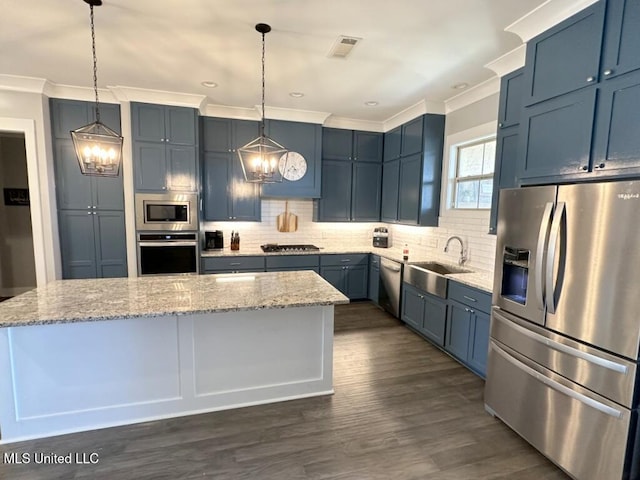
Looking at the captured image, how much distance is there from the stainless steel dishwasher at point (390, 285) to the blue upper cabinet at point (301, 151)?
1548 mm

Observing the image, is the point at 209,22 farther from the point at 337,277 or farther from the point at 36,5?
the point at 337,277

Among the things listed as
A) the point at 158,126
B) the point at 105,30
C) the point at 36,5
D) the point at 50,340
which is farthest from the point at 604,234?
the point at 158,126

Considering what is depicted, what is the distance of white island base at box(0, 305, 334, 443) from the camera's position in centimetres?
211

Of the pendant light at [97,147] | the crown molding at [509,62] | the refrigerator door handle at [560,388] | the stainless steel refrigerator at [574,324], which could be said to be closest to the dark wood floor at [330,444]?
the stainless steel refrigerator at [574,324]

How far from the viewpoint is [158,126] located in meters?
4.04

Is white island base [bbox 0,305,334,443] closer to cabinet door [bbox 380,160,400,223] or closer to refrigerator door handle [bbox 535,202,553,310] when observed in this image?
refrigerator door handle [bbox 535,202,553,310]

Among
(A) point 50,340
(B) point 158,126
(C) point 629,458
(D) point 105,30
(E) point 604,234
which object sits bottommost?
(C) point 629,458

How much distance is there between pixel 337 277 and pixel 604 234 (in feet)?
11.7

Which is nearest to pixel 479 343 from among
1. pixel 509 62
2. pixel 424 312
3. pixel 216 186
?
pixel 424 312

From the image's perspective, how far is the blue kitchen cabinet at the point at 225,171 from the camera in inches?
178

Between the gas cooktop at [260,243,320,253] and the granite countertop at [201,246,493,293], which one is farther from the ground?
the gas cooktop at [260,243,320,253]

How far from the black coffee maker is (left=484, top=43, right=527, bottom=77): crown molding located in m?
3.84

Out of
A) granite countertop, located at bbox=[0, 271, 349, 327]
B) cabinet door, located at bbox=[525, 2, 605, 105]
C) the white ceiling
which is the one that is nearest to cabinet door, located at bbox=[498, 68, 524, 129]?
the white ceiling

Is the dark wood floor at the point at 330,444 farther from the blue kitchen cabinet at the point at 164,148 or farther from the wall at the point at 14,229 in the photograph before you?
the wall at the point at 14,229
